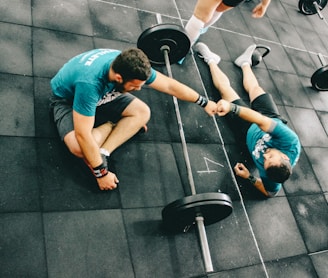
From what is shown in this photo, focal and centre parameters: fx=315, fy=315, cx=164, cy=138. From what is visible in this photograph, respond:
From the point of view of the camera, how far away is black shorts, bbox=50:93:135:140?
2.49 meters

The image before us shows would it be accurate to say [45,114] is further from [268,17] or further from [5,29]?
[268,17]

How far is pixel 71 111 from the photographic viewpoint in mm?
2533

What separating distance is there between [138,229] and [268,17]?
4435 millimetres

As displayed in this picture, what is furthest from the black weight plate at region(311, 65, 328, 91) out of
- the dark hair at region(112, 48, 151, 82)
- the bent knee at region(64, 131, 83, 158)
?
the bent knee at region(64, 131, 83, 158)

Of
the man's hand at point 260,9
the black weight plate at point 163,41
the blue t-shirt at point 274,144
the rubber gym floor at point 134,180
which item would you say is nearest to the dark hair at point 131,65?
the rubber gym floor at point 134,180

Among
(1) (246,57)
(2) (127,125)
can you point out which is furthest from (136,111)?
(1) (246,57)

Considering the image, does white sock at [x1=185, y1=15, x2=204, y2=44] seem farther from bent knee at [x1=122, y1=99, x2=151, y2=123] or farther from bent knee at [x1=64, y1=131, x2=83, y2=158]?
bent knee at [x1=64, y1=131, x2=83, y2=158]

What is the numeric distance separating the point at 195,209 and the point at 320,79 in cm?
322

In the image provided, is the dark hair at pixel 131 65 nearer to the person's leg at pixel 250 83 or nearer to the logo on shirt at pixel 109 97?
the logo on shirt at pixel 109 97

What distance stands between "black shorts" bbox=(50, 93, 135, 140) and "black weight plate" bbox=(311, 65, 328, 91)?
9.64ft

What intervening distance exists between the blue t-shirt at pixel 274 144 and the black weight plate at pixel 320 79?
182 cm

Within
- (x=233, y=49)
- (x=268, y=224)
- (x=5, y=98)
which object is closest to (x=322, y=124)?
(x=233, y=49)

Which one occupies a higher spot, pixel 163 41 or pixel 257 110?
pixel 163 41

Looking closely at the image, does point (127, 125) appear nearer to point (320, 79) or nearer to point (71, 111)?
point (71, 111)
